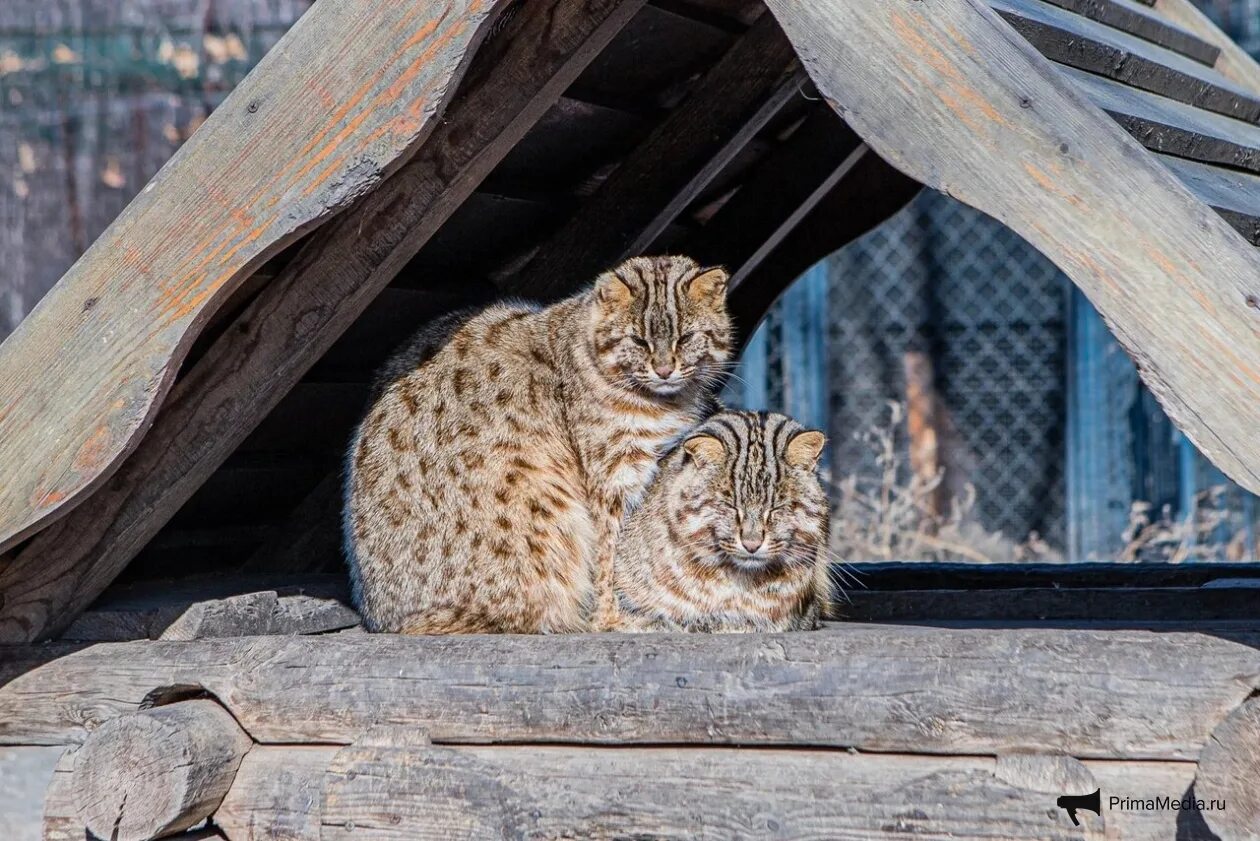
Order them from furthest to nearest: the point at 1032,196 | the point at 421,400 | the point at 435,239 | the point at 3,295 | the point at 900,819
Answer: the point at 3,295, the point at 435,239, the point at 421,400, the point at 900,819, the point at 1032,196

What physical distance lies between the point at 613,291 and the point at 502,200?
1.67ft

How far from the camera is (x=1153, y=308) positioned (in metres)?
2.68

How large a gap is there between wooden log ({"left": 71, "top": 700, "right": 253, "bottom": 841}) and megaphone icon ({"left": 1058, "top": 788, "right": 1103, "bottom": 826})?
189 centimetres

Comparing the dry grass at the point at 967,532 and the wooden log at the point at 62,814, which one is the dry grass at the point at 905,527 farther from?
the wooden log at the point at 62,814

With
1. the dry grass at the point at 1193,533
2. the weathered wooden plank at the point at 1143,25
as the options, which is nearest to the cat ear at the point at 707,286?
the weathered wooden plank at the point at 1143,25

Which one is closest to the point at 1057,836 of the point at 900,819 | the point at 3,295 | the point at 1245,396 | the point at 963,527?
the point at 900,819

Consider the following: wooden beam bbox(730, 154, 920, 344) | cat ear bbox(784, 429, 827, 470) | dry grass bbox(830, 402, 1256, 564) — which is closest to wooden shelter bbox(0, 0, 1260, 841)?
cat ear bbox(784, 429, 827, 470)

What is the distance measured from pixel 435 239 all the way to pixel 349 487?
78 cm

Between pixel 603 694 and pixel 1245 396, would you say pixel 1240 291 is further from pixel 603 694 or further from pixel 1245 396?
pixel 603 694

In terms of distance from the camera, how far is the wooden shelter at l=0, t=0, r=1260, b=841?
9.26 ft

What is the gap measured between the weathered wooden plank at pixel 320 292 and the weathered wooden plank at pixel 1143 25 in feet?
3.98

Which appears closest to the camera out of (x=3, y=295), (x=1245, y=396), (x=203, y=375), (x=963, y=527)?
(x=1245, y=396)

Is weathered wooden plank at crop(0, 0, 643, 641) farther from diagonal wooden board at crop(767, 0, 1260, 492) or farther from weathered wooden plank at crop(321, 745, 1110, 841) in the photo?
weathered wooden plank at crop(321, 745, 1110, 841)

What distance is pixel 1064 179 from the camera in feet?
9.09
